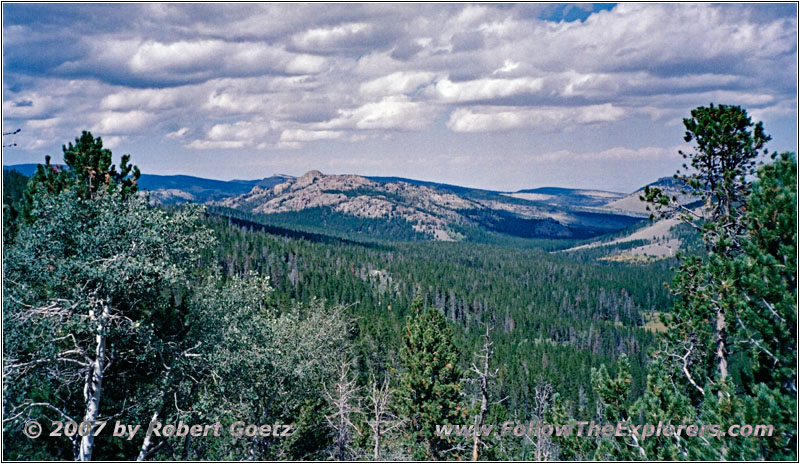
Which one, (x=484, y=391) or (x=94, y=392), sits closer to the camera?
(x=94, y=392)

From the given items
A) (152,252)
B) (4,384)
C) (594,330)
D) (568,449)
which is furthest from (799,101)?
(594,330)

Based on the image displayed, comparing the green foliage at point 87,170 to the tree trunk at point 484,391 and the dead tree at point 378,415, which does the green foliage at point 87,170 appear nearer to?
the dead tree at point 378,415

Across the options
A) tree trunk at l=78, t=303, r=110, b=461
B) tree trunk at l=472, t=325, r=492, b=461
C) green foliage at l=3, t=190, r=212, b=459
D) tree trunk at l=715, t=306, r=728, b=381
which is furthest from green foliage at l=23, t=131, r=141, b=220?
tree trunk at l=715, t=306, r=728, b=381

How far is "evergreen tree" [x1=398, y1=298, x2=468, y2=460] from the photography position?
129 feet

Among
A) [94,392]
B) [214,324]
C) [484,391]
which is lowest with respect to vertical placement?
[484,391]

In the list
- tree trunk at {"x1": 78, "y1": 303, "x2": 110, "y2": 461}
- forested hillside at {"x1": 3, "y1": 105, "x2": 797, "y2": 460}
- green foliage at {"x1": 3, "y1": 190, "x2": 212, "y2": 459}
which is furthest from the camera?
tree trunk at {"x1": 78, "y1": 303, "x2": 110, "y2": 461}

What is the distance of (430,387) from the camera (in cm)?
4006

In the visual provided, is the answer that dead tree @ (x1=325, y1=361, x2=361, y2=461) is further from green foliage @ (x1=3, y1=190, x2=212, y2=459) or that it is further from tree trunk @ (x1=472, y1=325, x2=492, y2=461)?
green foliage @ (x1=3, y1=190, x2=212, y2=459)

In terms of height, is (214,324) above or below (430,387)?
above

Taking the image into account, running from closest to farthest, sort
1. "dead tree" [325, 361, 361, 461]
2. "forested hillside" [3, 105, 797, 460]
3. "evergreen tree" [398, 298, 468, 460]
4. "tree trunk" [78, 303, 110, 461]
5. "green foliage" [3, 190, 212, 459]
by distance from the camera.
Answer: "forested hillside" [3, 105, 797, 460], "green foliage" [3, 190, 212, 459], "tree trunk" [78, 303, 110, 461], "dead tree" [325, 361, 361, 461], "evergreen tree" [398, 298, 468, 460]

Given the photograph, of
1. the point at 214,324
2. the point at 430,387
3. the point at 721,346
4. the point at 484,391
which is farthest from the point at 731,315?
the point at 430,387

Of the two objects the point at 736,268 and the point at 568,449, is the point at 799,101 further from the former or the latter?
the point at 568,449

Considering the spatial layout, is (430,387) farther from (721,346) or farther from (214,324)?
(721,346)

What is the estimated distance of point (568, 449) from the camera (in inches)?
850
